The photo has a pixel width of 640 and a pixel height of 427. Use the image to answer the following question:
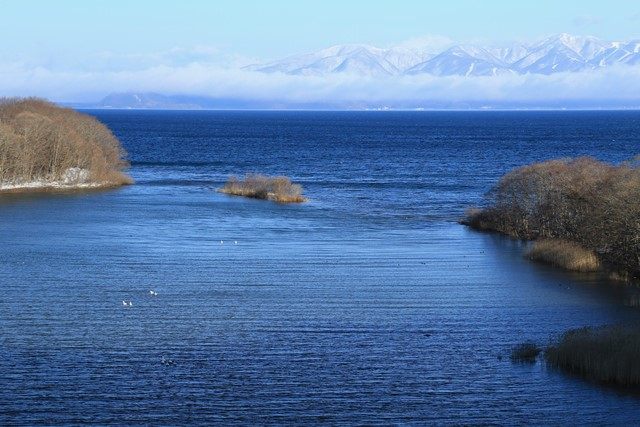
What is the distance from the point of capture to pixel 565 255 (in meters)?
45.3

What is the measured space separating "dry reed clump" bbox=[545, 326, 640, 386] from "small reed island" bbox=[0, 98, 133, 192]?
58903 millimetres

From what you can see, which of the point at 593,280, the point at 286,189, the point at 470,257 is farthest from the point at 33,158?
the point at 593,280

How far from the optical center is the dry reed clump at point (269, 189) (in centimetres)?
7450

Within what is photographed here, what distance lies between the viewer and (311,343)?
29.3 metres

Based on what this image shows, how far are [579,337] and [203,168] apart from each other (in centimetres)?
8438

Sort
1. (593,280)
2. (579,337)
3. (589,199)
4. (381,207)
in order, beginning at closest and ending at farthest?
(579,337)
(593,280)
(589,199)
(381,207)

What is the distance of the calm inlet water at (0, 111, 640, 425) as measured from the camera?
23672 mm

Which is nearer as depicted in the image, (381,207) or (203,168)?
(381,207)

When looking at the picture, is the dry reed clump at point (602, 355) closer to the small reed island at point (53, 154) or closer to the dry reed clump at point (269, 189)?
the dry reed clump at point (269, 189)

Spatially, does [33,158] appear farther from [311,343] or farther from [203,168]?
[311,343]

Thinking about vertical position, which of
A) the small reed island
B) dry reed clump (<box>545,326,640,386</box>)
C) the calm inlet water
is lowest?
the calm inlet water

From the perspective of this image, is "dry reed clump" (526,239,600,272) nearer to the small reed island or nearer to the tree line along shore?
the tree line along shore

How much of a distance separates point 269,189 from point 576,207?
3254cm

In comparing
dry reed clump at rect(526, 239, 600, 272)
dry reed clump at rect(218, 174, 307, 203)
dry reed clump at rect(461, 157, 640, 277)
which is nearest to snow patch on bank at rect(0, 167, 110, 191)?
dry reed clump at rect(218, 174, 307, 203)
